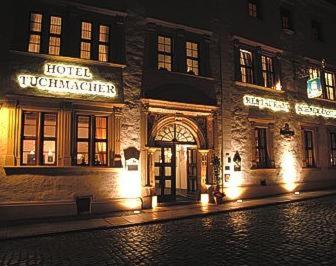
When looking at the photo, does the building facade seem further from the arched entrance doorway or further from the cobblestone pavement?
the cobblestone pavement

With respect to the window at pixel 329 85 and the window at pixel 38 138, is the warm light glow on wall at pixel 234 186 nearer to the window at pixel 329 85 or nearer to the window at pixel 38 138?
the window at pixel 38 138

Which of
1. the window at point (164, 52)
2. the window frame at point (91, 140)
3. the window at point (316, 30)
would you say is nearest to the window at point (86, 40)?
the window frame at point (91, 140)

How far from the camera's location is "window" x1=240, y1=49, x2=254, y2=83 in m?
17.0

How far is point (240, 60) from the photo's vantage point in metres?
16.9

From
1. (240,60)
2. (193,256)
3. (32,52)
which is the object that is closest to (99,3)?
(32,52)

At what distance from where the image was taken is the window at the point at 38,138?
11.5 m

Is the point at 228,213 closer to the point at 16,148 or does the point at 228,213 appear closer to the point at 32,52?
the point at 16,148

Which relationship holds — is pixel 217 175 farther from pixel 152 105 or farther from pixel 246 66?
pixel 246 66

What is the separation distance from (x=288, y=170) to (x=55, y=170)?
485 inches

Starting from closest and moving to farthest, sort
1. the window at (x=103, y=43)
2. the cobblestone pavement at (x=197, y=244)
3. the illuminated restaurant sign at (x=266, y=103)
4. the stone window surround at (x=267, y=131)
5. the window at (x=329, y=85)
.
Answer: the cobblestone pavement at (x=197, y=244)
the window at (x=103, y=43)
the stone window surround at (x=267, y=131)
the illuminated restaurant sign at (x=266, y=103)
the window at (x=329, y=85)

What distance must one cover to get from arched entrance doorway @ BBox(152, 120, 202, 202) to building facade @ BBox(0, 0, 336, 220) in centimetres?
6

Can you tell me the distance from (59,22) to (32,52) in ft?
6.01

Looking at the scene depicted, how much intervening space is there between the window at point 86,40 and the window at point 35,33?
5.34ft

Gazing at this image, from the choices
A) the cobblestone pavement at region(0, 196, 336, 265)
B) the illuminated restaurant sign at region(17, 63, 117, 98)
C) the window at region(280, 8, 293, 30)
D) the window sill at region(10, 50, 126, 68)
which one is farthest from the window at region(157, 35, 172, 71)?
the window at region(280, 8, 293, 30)
